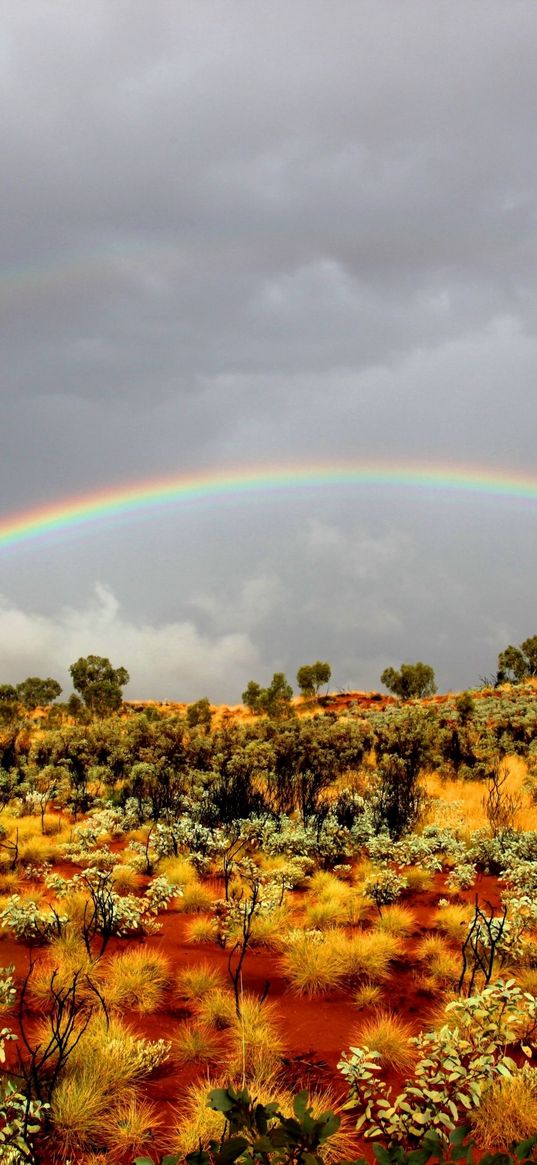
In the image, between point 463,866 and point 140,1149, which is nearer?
point 140,1149

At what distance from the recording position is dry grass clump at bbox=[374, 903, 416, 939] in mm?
8664

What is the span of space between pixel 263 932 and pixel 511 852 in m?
5.08

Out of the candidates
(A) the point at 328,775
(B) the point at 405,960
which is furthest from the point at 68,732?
(B) the point at 405,960

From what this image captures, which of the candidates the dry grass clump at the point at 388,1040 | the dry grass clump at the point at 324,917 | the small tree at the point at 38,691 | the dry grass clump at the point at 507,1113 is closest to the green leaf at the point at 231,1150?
the dry grass clump at the point at 507,1113

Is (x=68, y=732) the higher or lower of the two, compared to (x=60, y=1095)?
higher

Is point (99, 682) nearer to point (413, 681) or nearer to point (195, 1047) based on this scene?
point (413, 681)

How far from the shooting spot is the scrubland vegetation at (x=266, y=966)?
15.4 ft

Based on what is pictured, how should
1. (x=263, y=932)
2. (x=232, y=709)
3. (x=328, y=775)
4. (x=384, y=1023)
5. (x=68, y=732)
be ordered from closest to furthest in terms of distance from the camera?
(x=384, y=1023) < (x=263, y=932) < (x=328, y=775) < (x=68, y=732) < (x=232, y=709)

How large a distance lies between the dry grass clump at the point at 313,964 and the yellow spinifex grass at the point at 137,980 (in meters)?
1.35

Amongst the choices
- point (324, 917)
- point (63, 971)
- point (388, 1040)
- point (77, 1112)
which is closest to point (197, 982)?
point (63, 971)

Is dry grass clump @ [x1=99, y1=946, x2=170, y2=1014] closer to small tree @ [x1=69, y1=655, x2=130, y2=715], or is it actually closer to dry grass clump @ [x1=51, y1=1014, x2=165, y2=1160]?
dry grass clump @ [x1=51, y1=1014, x2=165, y2=1160]

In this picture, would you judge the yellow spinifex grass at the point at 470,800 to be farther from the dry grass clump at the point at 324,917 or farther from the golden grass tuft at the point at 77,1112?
the golden grass tuft at the point at 77,1112

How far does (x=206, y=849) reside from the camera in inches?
489

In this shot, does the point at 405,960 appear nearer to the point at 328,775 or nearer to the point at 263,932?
the point at 263,932
